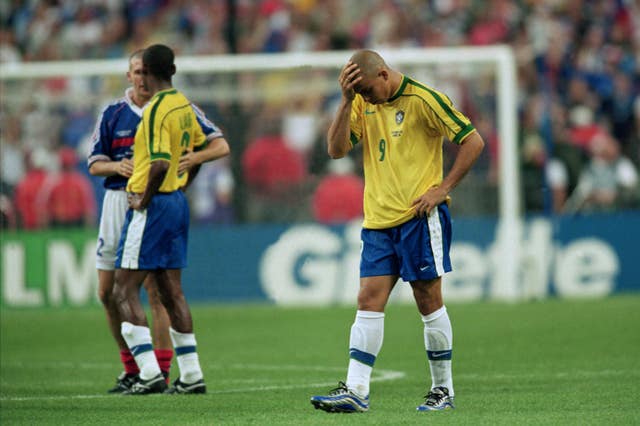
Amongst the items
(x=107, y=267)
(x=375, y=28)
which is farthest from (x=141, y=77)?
(x=375, y=28)

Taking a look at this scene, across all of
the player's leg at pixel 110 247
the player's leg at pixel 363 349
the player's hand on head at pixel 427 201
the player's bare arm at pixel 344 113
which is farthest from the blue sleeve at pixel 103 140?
the player's hand on head at pixel 427 201

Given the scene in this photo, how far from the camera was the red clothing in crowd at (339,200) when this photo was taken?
18891mm

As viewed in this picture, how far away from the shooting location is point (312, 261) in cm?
1873

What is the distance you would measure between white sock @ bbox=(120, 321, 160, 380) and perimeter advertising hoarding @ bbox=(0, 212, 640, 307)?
367 inches

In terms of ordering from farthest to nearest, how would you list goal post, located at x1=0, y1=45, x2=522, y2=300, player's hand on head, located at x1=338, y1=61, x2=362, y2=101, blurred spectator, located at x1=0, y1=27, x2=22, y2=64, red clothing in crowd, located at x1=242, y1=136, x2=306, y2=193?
blurred spectator, located at x1=0, y1=27, x2=22, y2=64 → red clothing in crowd, located at x1=242, y1=136, x2=306, y2=193 → goal post, located at x1=0, y1=45, x2=522, y2=300 → player's hand on head, located at x1=338, y1=61, x2=362, y2=101

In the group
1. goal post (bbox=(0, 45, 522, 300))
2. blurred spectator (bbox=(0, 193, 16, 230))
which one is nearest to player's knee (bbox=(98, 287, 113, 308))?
goal post (bbox=(0, 45, 522, 300))

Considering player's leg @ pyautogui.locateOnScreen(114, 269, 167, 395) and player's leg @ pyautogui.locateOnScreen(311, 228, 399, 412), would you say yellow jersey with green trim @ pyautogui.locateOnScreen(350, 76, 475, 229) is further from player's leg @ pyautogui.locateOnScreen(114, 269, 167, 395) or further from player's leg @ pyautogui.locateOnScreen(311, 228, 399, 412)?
player's leg @ pyautogui.locateOnScreen(114, 269, 167, 395)

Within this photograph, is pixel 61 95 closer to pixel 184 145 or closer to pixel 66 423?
pixel 184 145

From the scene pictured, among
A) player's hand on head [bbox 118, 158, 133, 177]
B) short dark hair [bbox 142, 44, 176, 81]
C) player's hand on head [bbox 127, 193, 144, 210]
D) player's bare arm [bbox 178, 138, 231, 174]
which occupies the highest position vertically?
short dark hair [bbox 142, 44, 176, 81]

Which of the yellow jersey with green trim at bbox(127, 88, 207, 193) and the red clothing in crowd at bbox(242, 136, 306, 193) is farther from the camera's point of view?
the red clothing in crowd at bbox(242, 136, 306, 193)

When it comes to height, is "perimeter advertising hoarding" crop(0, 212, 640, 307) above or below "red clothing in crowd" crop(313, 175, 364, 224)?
below

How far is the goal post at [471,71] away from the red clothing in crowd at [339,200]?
1513 mm

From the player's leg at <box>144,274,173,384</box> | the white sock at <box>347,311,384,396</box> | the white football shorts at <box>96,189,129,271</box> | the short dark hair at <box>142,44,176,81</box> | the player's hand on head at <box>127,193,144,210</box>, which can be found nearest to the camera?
the white sock at <box>347,311,384,396</box>

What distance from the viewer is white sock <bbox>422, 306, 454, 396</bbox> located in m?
8.17
